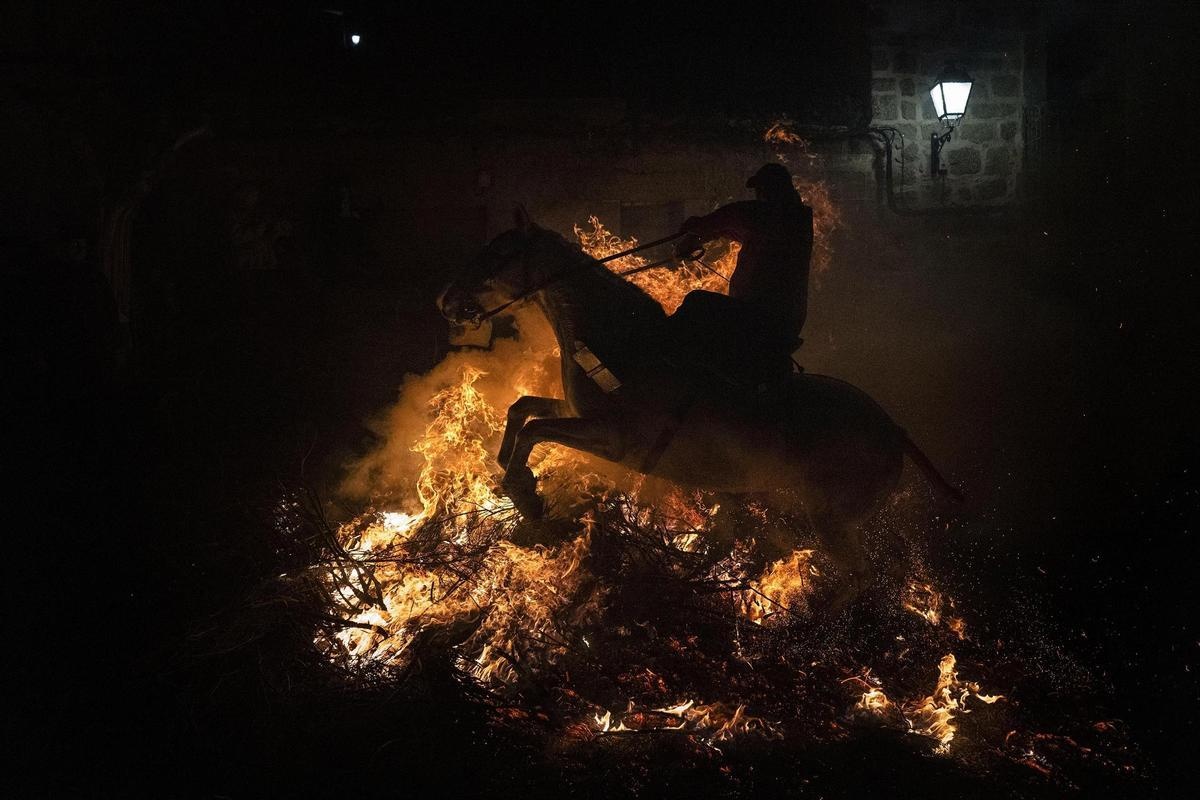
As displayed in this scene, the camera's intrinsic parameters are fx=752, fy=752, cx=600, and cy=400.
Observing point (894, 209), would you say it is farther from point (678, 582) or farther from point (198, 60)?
point (198, 60)

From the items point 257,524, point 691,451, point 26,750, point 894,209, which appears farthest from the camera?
point 894,209

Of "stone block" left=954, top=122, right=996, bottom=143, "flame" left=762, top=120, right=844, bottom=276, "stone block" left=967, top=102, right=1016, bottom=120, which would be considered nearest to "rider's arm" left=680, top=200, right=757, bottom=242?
"flame" left=762, top=120, right=844, bottom=276

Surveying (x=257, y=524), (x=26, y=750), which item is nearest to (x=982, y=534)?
(x=257, y=524)

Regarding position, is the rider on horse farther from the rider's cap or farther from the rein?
the rein

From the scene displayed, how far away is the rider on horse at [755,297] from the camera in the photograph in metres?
5.27

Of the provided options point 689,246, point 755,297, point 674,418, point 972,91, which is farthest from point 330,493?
point 972,91

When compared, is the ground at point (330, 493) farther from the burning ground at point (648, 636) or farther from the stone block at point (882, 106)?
the stone block at point (882, 106)

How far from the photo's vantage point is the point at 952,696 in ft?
16.7

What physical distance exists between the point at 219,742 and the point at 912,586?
539cm

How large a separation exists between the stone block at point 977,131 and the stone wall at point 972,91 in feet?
0.05

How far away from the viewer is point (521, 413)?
5.79m

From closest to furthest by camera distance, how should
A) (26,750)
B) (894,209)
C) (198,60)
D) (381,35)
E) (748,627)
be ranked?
(26,750), (748,627), (198,60), (381,35), (894,209)

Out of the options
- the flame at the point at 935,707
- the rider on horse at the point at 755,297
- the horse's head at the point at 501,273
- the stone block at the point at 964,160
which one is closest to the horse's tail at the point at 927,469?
the rider on horse at the point at 755,297

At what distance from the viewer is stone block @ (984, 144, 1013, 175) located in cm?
1156
